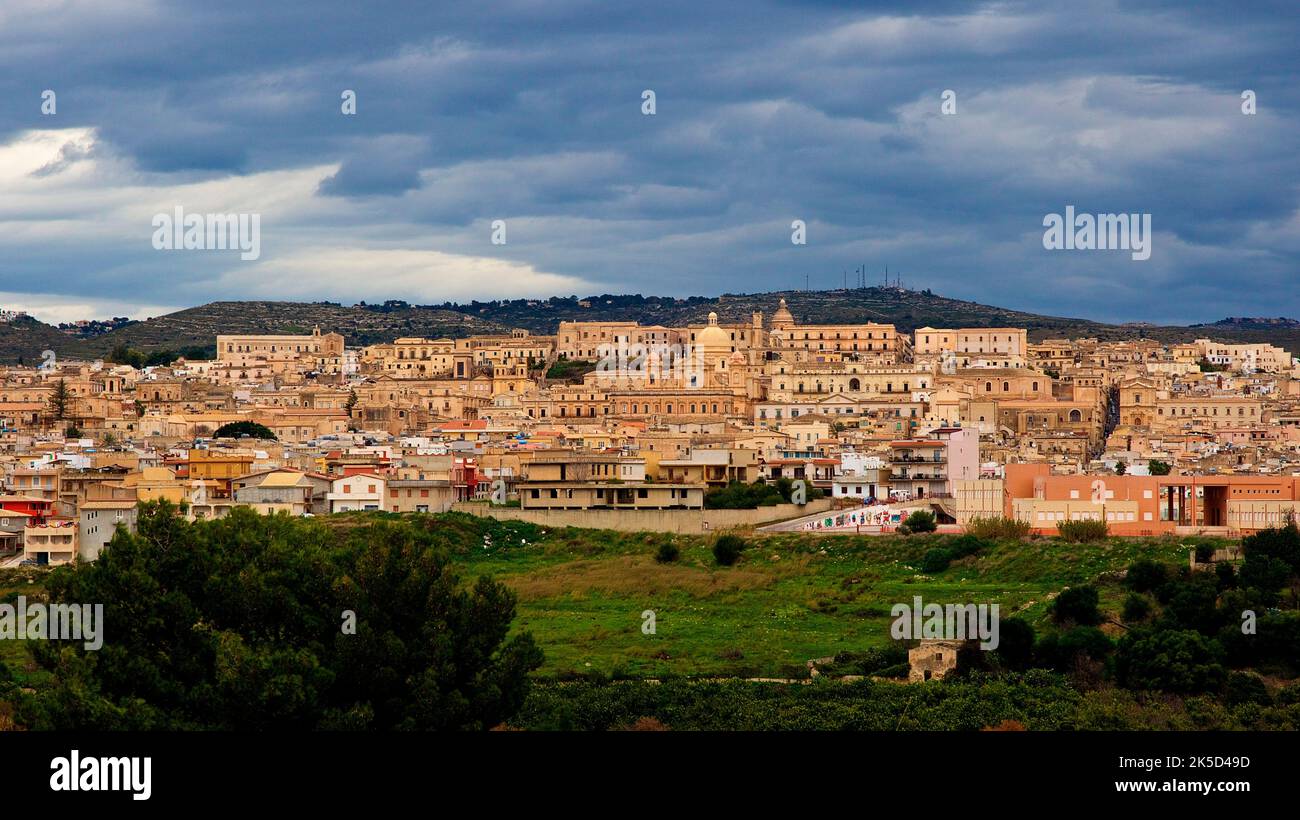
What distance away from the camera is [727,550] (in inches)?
1853

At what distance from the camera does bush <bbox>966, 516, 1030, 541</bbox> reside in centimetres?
4750

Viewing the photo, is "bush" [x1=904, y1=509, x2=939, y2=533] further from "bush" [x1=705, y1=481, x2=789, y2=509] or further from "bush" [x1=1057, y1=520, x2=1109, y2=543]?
"bush" [x1=705, y1=481, x2=789, y2=509]

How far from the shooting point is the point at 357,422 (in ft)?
296

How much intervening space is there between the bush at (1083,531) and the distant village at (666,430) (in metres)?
1.02

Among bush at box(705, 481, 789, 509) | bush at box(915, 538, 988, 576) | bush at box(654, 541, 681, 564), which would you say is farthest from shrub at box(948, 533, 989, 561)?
bush at box(705, 481, 789, 509)

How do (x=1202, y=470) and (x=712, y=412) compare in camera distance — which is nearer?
(x=1202, y=470)

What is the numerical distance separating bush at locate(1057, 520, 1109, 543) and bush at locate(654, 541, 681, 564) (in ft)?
29.7

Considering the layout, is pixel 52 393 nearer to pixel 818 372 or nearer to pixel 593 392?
pixel 593 392

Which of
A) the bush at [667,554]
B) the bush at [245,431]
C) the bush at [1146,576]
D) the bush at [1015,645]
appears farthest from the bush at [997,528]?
the bush at [245,431]

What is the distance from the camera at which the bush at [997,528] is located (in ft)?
156

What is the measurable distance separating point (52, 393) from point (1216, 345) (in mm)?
69117

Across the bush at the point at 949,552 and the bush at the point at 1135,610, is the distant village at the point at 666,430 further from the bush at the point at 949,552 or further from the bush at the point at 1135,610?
the bush at the point at 1135,610
